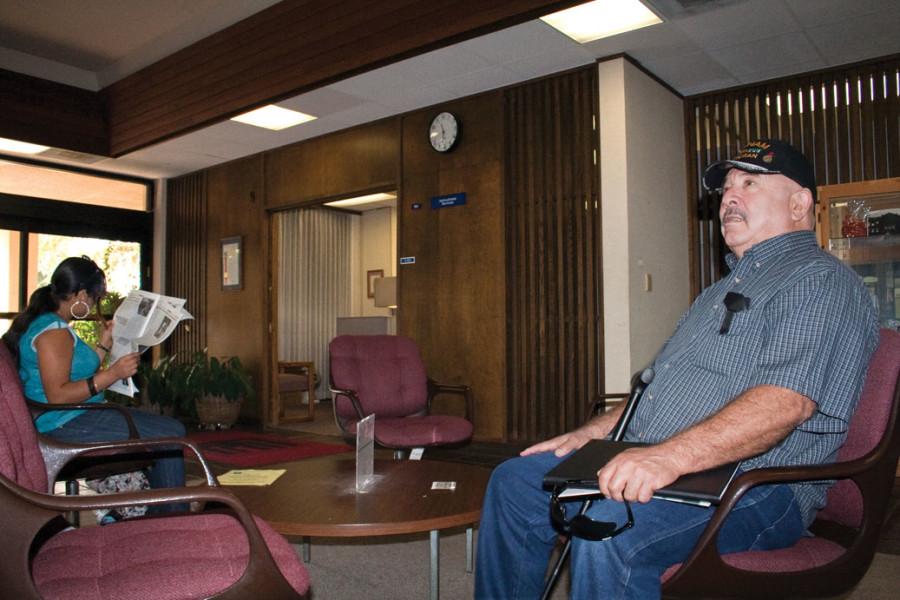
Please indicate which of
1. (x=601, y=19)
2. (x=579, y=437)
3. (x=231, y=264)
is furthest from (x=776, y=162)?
(x=231, y=264)

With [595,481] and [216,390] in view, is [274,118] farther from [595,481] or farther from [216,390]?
[595,481]

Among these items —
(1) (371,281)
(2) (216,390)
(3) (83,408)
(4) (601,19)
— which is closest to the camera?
(3) (83,408)

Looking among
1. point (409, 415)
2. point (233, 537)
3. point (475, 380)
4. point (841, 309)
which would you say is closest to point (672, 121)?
point (475, 380)

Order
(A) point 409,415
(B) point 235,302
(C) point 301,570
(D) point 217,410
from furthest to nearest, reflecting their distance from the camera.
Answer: (B) point 235,302, (D) point 217,410, (A) point 409,415, (C) point 301,570

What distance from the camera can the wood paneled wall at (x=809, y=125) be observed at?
5.00 metres

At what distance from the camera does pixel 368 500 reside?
2221 mm

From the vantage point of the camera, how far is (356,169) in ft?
22.0

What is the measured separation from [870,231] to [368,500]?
4.20 metres

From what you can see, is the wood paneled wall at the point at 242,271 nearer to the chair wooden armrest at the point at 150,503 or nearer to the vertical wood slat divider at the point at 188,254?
the vertical wood slat divider at the point at 188,254

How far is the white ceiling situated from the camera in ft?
14.6

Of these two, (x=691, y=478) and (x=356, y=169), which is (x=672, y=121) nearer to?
(x=356, y=169)

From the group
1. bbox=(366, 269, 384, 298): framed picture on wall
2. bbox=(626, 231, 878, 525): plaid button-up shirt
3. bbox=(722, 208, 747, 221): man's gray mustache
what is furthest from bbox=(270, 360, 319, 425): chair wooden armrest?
bbox=(722, 208, 747, 221): man's gray mustache

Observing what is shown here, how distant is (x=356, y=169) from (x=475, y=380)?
94.8 inches

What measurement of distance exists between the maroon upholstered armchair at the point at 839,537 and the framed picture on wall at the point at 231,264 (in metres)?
7.03
